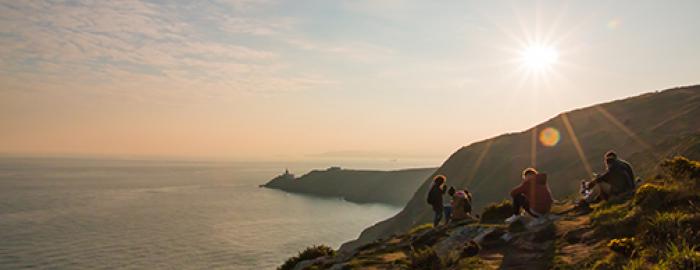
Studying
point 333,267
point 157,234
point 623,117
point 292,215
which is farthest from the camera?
point 292,215

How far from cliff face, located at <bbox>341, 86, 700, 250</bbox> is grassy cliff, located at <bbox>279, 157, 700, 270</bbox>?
27.6 m

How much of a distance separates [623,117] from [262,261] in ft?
204

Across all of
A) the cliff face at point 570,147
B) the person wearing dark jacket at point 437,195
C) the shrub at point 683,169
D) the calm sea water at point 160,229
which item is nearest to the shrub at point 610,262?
the shrub at point 683,169

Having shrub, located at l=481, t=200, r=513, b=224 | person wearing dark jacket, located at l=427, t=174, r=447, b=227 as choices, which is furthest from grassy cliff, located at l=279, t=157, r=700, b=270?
person wearing dark jacket, located at l=427, t=174, r=447, b=227

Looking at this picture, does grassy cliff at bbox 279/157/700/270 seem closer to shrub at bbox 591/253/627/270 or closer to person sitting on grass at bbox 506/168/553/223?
shrub at bbox 591/253/627/270

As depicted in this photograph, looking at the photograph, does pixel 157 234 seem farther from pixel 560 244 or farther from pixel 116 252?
pixel 560 244

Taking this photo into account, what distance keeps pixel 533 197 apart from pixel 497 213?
8.82ft

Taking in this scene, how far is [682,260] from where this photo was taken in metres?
7.23

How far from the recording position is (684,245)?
24.6 ft

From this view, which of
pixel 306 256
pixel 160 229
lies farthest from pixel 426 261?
pixel 160 229

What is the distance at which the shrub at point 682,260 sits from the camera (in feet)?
23.2

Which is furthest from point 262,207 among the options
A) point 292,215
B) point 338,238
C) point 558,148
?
point 558,148

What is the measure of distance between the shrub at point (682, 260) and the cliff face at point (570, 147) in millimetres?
32685

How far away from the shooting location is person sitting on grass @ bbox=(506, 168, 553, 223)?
47.5 feet
